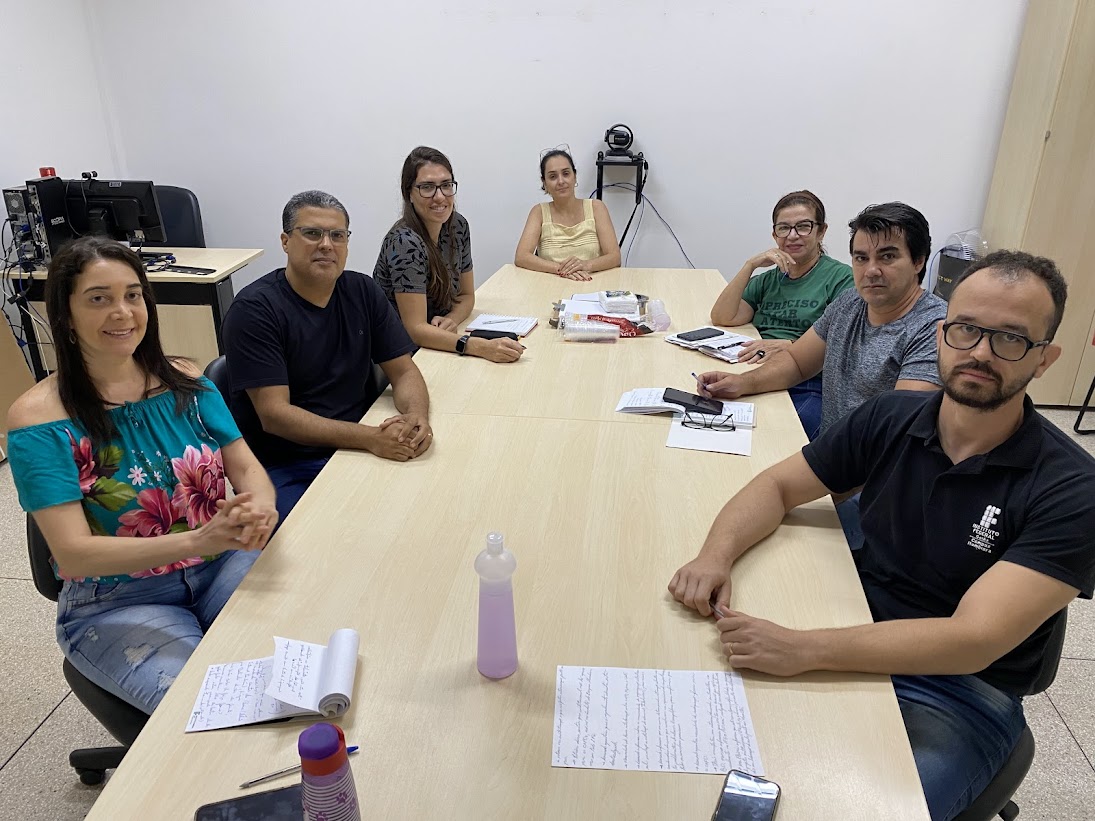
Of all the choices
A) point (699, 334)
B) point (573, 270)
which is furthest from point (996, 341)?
point (573, 270)

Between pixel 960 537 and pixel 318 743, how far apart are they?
Answer: 1062 millimetres

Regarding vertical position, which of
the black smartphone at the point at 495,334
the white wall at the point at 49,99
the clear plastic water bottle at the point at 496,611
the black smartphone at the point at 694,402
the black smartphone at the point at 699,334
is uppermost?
the white wall at the point at 49,99

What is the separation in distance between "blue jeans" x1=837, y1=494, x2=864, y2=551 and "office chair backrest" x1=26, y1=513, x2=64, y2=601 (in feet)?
5.45

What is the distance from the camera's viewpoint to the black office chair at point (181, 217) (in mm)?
4062

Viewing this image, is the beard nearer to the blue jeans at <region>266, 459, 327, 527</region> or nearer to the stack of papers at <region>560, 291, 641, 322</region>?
the blue jeans at <region>266, 459, 327, 527</region>

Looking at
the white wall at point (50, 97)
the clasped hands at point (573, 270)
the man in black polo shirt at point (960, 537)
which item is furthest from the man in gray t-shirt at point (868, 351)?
the white wall at point (50, 97)

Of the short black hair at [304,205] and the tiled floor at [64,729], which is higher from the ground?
the short black hair at [304,205]

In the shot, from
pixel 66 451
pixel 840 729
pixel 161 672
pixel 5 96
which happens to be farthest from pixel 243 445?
pixel 5 96

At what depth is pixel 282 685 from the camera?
1034 mm

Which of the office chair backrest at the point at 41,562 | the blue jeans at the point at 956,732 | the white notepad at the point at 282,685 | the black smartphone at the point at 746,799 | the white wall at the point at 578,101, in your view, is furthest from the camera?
the white wall at the point at 578,101

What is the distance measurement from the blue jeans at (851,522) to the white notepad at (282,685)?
1.17m

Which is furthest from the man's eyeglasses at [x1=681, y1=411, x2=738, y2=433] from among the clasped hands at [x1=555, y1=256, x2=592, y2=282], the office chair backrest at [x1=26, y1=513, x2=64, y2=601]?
the clasped hands at [x1=555, y1=256, x2=592, y2=282]

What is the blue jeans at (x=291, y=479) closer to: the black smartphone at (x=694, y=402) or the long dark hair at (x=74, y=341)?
the long dark hair at (x=74, y=341)

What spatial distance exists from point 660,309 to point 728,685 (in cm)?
198
